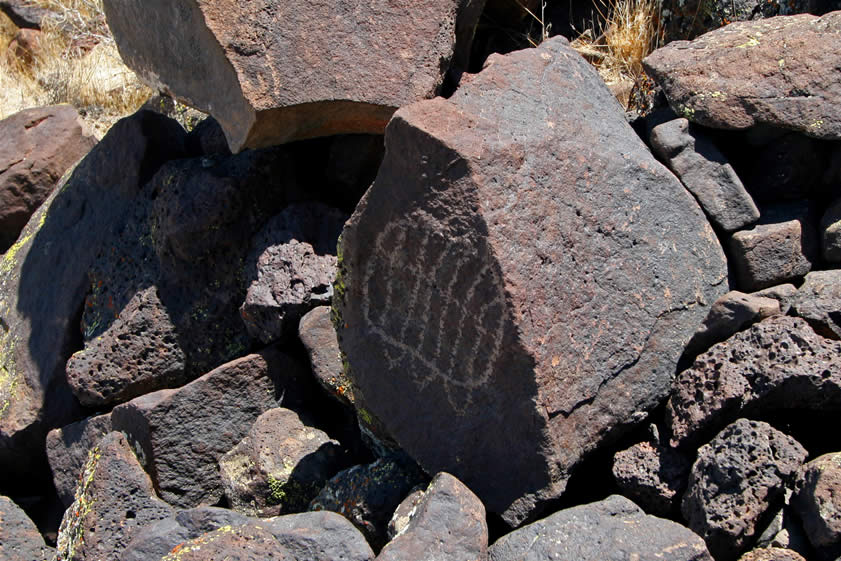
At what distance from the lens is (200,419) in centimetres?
348

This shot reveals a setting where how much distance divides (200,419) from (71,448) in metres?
0.76

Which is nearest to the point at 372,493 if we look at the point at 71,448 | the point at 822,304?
the point at 822,304

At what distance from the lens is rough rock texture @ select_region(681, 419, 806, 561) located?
2461 mm

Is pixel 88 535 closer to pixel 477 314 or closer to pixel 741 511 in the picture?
pixel 477 314

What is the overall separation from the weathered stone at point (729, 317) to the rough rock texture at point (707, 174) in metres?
0.36

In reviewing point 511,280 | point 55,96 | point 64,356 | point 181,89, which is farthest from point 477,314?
point 55,96

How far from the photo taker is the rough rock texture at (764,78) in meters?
3.05

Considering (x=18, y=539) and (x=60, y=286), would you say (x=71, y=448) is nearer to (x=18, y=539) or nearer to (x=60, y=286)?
(x=18, y=539)

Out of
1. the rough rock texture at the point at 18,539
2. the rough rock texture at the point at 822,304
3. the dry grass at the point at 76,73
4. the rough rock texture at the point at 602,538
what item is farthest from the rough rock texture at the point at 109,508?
the dry grass at the point at 76,73

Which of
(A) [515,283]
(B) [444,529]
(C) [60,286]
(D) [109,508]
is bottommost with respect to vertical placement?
(D) [109,508]

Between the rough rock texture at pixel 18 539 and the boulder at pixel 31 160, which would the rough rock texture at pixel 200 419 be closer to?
the rough rock texture at pixel 18 539

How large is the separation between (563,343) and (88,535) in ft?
5.47

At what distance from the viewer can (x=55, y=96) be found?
708 cm

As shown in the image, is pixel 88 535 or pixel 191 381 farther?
pixel 191 381
